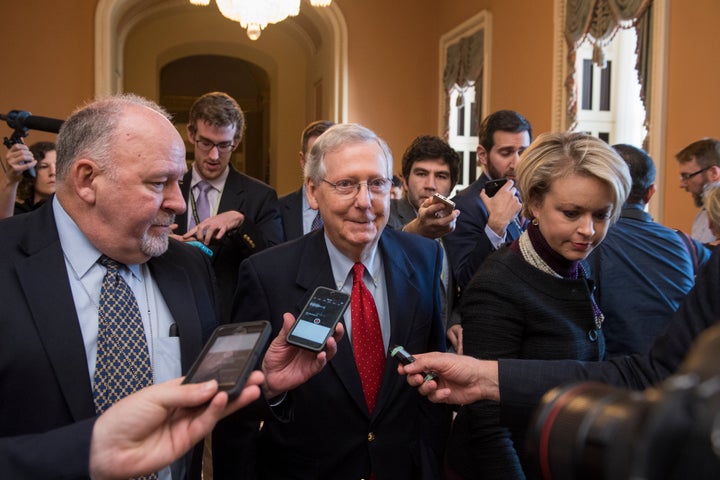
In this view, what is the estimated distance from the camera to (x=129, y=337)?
5.35ft

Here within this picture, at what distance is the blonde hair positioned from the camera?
2.03 meters

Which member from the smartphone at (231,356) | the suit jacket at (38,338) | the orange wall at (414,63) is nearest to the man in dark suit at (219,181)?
the suit jacket at (38,338)

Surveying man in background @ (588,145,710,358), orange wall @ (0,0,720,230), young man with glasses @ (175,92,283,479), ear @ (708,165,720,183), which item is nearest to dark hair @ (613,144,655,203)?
man in background @ (588,145,710,358)

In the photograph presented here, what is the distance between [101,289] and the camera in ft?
5.43

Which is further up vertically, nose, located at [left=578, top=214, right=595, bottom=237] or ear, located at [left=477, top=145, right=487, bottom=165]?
ear, located at [left=477, top=145, right=487, bottom=165]

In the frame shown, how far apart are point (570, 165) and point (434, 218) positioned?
33.2 inches

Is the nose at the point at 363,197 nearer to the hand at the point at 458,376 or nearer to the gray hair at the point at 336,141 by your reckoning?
the gray hair at the point at 336,141

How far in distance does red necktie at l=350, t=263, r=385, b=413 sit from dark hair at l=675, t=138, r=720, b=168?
3659mm

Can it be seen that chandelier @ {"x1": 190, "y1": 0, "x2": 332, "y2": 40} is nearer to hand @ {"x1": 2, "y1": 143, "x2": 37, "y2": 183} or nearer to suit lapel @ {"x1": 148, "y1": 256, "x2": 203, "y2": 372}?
hand @ {"x1": 2, "y1": 143, "x2": 37, "y2": 183}

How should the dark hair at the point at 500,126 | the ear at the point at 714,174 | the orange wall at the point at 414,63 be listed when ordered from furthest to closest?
the orange wall at the point at 414,63 → the ear at the point at 714,174 → the dark hair at the point at 500,126

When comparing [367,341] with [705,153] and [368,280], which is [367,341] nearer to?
[368,280]

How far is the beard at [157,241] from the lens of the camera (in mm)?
1697

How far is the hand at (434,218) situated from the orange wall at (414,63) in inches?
134

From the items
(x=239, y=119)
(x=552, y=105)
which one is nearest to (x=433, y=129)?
(x=552, y=105)
